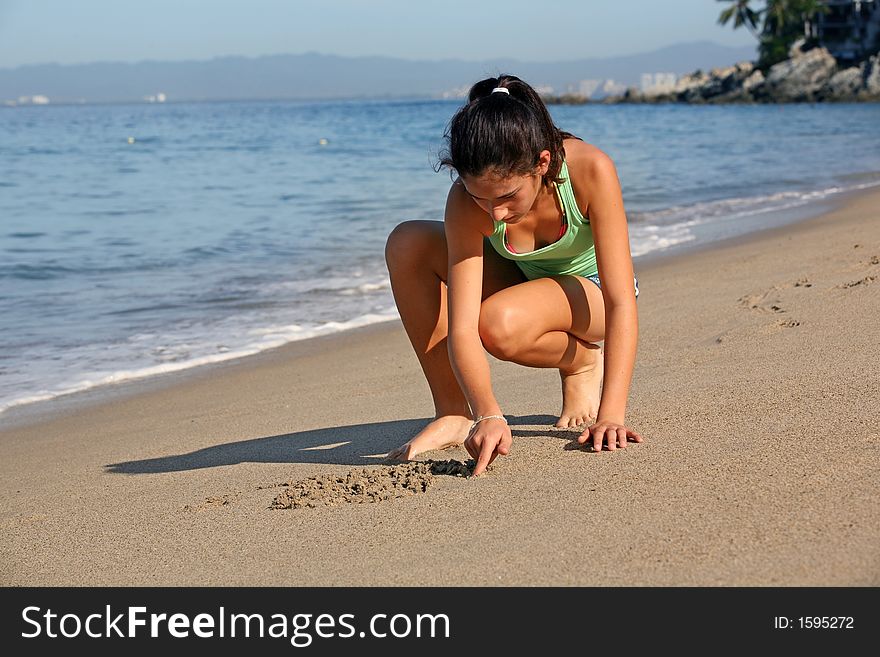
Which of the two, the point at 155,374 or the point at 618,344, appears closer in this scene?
the point at 618,344

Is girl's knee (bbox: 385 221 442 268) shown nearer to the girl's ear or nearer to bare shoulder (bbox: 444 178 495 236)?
bare shoulder (bbox: 444 178 495 236)

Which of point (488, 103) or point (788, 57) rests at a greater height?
point (788, 57)

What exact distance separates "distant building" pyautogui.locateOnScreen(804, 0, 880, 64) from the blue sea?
147 ft

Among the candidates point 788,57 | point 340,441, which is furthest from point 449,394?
point 788,57

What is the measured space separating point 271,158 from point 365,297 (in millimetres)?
16516

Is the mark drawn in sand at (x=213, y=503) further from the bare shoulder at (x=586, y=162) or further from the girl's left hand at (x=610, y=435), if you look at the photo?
the bare shoulder at (x=586, y=162)

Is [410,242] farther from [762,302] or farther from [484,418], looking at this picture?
[762,302]

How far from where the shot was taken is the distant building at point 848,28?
61938 mm

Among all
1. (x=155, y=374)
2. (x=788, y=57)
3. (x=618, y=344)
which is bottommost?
(x=155, y=374)

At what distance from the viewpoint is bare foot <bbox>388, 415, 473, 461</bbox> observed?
9.61 ft

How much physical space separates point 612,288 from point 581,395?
20.3 inches
